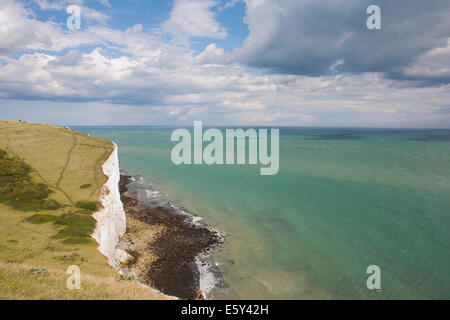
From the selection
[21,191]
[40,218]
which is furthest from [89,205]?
[21,191]

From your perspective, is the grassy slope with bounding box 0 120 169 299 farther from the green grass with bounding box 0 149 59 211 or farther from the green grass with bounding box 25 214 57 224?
the green grass with bounding box 0 149 59 211

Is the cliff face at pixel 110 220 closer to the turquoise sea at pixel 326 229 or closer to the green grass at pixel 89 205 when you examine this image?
the green grass at pixel 89 205

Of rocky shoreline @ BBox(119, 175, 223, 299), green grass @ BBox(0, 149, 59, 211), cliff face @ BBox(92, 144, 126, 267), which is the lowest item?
rocky shoreline @ BBox(119, 175, 223, 299)

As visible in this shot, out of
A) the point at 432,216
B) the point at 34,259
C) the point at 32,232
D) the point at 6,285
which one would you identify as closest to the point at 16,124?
the point at 32,232

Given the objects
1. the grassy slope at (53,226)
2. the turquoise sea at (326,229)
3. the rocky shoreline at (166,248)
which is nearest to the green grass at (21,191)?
the grassy slope at (53,226)

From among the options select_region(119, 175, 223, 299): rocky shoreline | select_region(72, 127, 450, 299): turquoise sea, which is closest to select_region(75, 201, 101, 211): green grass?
select_region(119, 175, 223, 299): rocky shoreline
